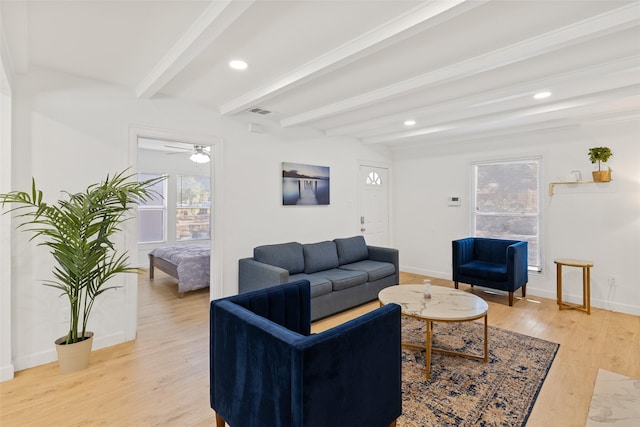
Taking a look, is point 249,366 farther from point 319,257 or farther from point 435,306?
point 319,257

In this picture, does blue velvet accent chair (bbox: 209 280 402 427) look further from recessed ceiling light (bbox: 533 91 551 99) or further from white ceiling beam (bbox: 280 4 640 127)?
recessed ceiling light (bbox: 533 91 551 99)

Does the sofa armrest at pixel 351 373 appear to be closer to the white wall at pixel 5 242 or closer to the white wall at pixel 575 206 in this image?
the white wall at pixel 5 242

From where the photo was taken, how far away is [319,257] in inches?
169

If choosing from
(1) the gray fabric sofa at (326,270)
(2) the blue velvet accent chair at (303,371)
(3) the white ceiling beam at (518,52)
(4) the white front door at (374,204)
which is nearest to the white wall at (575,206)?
(4) the white front door at (374,204)

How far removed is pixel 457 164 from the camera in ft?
18.1

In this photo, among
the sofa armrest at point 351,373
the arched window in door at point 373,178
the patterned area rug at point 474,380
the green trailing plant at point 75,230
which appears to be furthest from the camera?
the arched window in door at point 373,178

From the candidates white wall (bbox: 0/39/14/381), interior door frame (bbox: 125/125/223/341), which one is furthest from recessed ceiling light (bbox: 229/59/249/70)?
white wall (bbox: 0/39/14/381)

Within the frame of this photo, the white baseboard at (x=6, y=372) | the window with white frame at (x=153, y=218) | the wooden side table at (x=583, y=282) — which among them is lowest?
the white baseboard at (x=6, y=372)

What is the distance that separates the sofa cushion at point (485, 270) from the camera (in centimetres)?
421

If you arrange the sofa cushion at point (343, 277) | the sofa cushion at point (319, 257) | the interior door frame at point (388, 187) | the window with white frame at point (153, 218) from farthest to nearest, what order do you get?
the window with white frame at point (153, 218), the interior door frame at point (388, 187), the sofa cushion at point (319, 257), the sofa cushion at point (343, 277)

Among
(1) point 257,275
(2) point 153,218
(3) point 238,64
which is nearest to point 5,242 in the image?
(1) point 257,275

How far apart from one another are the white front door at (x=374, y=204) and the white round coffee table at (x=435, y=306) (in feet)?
8.43

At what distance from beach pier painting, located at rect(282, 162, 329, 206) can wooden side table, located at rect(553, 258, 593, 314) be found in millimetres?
3304

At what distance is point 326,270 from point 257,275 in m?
1.08
